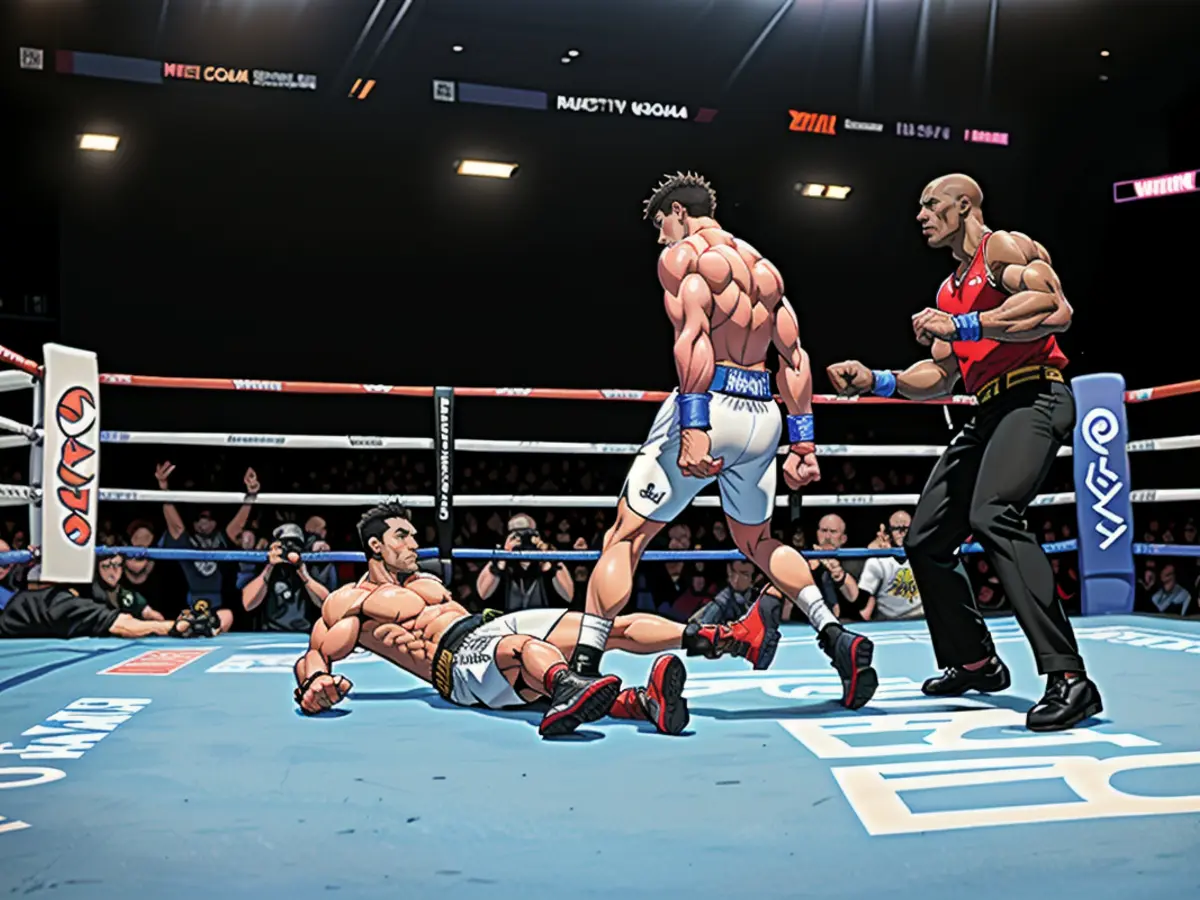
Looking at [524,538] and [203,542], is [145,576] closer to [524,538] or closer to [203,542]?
[203,542]

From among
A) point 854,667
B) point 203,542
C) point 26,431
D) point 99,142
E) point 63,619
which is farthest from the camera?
point 99,142

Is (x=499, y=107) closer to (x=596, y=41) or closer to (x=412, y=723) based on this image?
(x=596, y=41)

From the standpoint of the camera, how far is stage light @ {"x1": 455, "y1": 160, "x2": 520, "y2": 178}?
27.5ft

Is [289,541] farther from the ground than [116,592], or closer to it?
farther from the ground

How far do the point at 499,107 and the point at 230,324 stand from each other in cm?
252

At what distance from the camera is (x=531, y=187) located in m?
8.48

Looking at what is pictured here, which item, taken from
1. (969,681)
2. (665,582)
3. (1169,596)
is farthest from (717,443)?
(1169,596)

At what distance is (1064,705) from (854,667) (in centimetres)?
43

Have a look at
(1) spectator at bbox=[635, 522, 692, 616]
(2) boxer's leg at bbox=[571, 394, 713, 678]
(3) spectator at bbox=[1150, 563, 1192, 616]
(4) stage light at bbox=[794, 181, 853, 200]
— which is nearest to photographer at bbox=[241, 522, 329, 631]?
(1) spectator at bbox=[635, 522, 692, 616]

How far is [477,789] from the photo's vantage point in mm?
1803

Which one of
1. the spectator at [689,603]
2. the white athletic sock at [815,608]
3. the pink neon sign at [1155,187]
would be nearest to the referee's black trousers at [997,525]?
the white athletic sock at [815,608]

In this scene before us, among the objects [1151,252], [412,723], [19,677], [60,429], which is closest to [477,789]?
[412,723]

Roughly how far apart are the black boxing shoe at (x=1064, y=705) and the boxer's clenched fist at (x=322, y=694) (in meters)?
1.39

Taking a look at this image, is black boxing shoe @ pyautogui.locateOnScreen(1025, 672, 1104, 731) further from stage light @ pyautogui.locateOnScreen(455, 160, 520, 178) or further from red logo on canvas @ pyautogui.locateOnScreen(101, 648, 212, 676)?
stage light @ pyautogui.locateOnScreen(455, 160, 520, 178)
